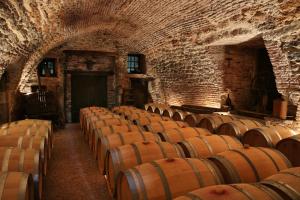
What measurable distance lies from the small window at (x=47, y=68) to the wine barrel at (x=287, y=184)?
32.8ft

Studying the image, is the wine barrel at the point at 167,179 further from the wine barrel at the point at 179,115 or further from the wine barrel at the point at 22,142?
the wine barrel at the point at 179,115

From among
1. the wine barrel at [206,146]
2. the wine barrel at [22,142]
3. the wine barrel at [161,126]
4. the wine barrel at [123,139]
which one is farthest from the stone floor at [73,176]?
Result: the wine barrel at [206,146]

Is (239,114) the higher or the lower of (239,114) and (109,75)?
the lower

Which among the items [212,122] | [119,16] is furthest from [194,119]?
[119,16]

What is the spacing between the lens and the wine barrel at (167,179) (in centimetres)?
187

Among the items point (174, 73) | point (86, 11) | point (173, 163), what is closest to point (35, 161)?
point (173, 163)

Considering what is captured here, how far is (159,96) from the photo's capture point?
1091 cm

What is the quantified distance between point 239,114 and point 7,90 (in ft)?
22.1

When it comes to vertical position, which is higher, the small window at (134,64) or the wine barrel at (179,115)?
the small window at (134,64)

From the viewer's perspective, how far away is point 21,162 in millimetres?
2547

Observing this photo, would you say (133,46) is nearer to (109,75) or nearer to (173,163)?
(109,75)

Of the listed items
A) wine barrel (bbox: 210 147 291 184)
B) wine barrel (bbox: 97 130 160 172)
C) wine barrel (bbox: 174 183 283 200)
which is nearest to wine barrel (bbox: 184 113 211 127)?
wine barrel (bbox: 97 130 160 172)

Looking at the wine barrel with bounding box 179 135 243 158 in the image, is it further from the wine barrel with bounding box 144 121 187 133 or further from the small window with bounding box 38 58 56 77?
the small window with bounding box 38 58 56 77

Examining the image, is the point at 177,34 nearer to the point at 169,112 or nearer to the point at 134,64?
the point at 169,112
